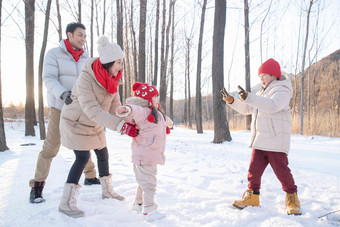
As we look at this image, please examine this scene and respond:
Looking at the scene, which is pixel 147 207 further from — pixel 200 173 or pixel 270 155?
pixel 200 173

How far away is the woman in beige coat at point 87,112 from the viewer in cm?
204

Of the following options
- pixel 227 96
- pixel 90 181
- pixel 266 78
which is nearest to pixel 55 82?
pixel 90 181

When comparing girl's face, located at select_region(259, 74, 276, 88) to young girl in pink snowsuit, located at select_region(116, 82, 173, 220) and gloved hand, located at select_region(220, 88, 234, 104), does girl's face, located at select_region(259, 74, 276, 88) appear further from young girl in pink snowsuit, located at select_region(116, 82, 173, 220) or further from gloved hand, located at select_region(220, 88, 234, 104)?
young girl in pink snowsuit, located at select_region(116, 82, 173, 220)

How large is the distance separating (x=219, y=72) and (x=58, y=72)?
5.18m

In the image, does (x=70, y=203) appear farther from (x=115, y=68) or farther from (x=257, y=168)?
(x=257, y=168)

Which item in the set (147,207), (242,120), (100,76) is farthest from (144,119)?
(242,120)

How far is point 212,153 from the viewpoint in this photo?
5.17 m

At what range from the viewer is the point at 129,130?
1936 mm

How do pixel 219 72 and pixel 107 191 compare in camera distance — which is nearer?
pixel 107 191

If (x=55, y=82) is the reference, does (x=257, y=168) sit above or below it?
below

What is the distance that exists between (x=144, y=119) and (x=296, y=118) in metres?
11.2

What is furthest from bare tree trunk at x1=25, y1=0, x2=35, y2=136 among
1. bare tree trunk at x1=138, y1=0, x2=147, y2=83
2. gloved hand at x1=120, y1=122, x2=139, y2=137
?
gloved hand at x1=120, y1=122, x2=139, y2=137

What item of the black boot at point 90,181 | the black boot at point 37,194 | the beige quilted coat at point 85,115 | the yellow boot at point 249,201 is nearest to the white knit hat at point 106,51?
the beige quilted coat at point 85,115

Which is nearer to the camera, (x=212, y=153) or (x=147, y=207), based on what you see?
(x=147, y=207)
